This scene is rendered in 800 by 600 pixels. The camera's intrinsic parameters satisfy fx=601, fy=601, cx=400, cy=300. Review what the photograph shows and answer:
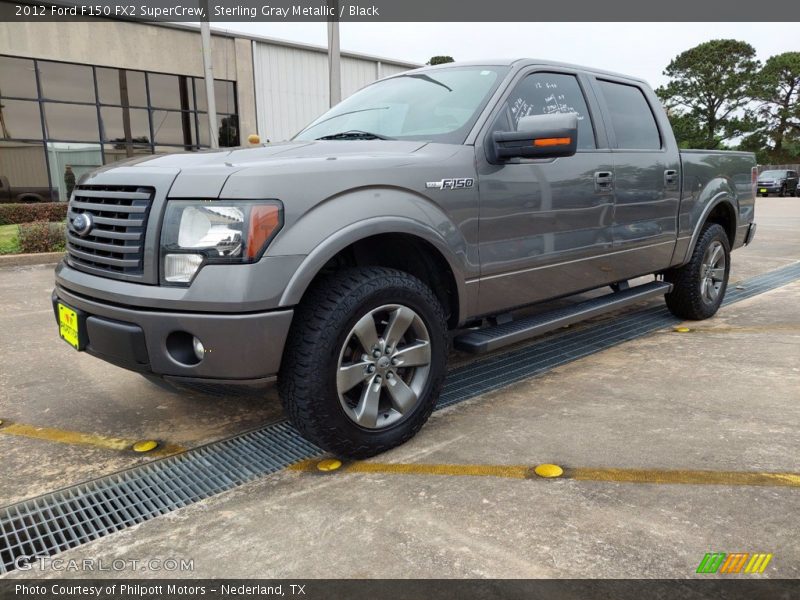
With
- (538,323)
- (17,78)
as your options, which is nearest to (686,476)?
(538,323)

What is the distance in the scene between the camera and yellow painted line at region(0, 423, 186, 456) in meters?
2.83

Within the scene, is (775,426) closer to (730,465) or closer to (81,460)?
(730,465)

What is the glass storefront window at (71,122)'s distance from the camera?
16266 millimetres

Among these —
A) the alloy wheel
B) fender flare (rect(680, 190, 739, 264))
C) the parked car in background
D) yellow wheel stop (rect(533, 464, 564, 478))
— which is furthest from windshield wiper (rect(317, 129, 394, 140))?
the parked car in background

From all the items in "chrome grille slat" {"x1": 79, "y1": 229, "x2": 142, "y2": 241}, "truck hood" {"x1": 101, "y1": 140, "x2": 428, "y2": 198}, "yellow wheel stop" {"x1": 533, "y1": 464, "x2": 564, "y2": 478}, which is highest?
"truck hood" {"x1": 101, "y1": 140, "x2": 428, "y2": 198}

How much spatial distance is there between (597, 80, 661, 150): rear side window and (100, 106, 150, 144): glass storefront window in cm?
1654

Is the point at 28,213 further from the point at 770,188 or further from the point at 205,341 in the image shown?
the point at 770,188

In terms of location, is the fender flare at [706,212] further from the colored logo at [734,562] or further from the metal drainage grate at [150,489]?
the colored logo at [734,562]

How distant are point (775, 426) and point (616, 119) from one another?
2.16 metres

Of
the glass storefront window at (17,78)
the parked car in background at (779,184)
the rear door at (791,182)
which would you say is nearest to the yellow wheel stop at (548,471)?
the glass storefront window at (17,78)

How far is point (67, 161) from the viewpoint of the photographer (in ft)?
54.6

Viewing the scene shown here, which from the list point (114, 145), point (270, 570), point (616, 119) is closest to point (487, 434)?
point (270, 570)

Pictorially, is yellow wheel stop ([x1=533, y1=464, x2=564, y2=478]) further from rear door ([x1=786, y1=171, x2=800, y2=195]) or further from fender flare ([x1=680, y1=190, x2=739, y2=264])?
rear door ([x1=786, y1=171, x2=800, y2=195])

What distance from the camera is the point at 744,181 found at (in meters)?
5.30
